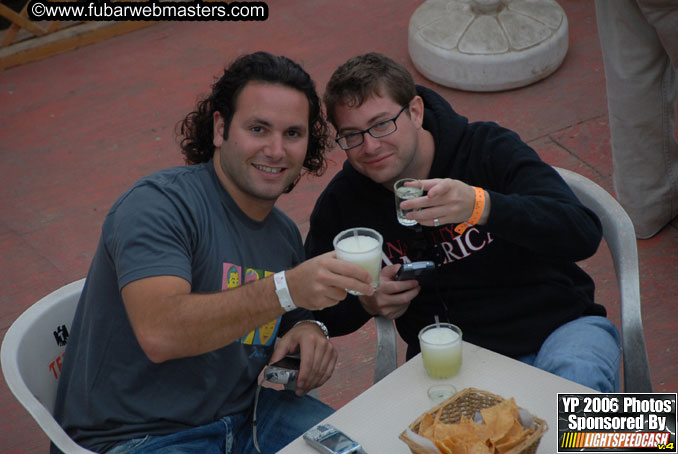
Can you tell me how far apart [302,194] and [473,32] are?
68.7 inches

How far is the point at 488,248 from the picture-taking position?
277 centimetres

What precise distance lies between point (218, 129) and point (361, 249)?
2.63ft

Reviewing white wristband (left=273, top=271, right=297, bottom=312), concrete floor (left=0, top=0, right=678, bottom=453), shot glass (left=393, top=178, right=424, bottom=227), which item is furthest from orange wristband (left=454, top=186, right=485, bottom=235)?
concrete floor (left=0, top=0, right=678, bottom=453)

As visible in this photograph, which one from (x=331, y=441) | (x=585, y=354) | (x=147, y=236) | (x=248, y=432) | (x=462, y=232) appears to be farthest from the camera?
(x=462, y=232)

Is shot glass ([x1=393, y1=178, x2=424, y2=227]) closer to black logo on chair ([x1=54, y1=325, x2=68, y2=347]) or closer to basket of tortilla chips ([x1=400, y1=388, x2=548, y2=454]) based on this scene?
basket of tortilla chips ([x1=400, y1=388, x2=548, y2=454])

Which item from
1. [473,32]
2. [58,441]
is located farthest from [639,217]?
[58,441]

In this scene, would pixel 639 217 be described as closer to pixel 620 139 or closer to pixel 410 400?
pixel 620 139

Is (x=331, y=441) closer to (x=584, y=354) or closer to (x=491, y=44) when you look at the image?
→ (x=584, y=354)

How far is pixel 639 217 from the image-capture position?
4.35 metres

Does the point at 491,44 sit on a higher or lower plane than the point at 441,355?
lower

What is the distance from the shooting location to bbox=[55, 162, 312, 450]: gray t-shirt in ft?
7.88

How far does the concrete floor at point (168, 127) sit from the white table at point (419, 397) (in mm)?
1482

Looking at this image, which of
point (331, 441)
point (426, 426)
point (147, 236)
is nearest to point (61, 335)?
point (147, 236)

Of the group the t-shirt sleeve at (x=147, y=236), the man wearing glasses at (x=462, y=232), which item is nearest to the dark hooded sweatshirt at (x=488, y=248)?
the man wearing glasses at (x=462, y=232)
